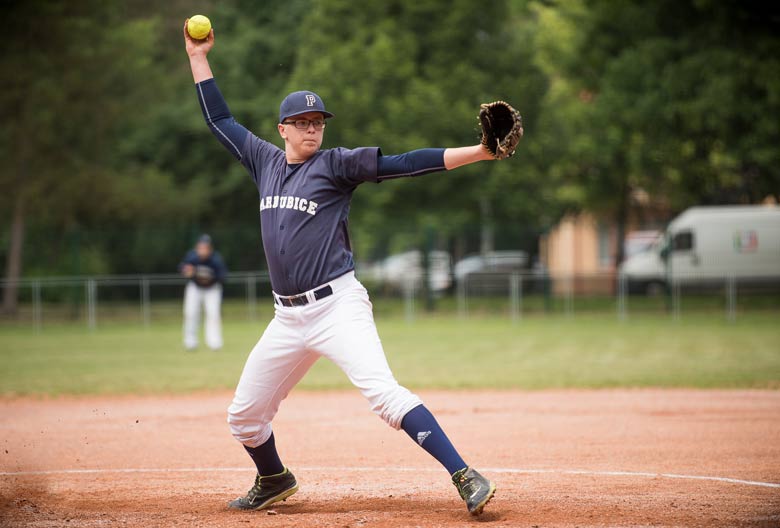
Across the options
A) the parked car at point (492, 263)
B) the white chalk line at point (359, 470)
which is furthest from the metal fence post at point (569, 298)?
the white chalk line at point (359, 470)

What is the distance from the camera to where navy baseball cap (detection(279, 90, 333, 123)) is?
554 cm

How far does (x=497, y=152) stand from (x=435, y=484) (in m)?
2.70

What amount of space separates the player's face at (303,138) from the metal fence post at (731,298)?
2170cm

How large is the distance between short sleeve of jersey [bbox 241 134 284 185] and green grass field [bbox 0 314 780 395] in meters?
8.08

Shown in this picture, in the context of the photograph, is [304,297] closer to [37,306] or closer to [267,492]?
[267,492]

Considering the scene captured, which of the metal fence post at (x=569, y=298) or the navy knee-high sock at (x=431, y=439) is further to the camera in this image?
the metal fence post at (x=569, y=298)

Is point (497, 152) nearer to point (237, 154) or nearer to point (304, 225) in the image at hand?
point (304, 225)

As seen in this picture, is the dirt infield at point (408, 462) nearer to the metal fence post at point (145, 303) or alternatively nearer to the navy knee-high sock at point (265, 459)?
the navy knee-high sock at point (265, 459)

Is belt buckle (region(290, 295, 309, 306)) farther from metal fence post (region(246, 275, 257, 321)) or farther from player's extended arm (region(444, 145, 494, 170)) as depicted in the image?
metal fence post (region(246, 275, 257, 321))

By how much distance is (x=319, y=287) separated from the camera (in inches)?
215

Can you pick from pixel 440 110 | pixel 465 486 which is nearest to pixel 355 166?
pixel 465 486

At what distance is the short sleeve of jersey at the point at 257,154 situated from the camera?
5.89 m

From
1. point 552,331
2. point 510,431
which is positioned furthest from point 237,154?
point 552,331

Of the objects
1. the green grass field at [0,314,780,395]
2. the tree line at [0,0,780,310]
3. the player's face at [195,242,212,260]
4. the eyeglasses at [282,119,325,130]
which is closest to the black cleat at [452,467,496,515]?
the eyeglasses at [282,119,325,130]
